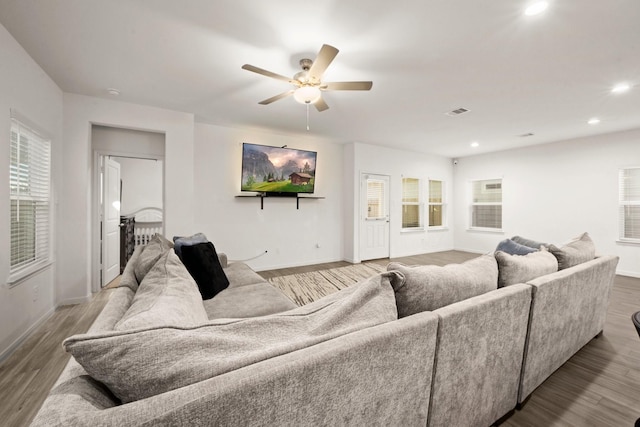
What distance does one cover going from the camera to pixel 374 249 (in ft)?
19.2

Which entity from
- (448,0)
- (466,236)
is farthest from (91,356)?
(466,236)

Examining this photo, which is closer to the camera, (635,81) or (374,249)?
(635,81)

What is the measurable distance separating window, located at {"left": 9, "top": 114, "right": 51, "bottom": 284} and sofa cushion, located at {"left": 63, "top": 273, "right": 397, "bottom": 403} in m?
2.59

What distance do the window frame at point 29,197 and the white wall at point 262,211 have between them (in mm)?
1382

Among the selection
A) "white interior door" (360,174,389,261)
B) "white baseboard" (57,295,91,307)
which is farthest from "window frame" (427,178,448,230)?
"white baseboard" (57,295,91,307)

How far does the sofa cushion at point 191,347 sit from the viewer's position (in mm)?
628

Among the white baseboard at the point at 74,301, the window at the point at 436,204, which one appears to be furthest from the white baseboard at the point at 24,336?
the window at the point at 436,204

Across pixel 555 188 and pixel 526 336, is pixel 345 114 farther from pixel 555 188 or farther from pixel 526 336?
pixel 555 188

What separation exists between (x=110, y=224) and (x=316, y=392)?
4417 millimetres

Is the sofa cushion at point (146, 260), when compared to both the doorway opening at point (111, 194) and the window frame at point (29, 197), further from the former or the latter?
the doorway opening at point (111, 194)

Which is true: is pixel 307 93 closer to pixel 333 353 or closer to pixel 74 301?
pixel 333 353

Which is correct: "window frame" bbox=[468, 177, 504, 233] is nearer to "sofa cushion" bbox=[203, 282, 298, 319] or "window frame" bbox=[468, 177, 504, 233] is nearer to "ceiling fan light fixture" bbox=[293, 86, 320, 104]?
"ceiling fan light fixture" bbox=[293, 86, 320, 104]

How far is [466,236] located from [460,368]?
6596 mm

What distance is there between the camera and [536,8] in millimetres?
1798
